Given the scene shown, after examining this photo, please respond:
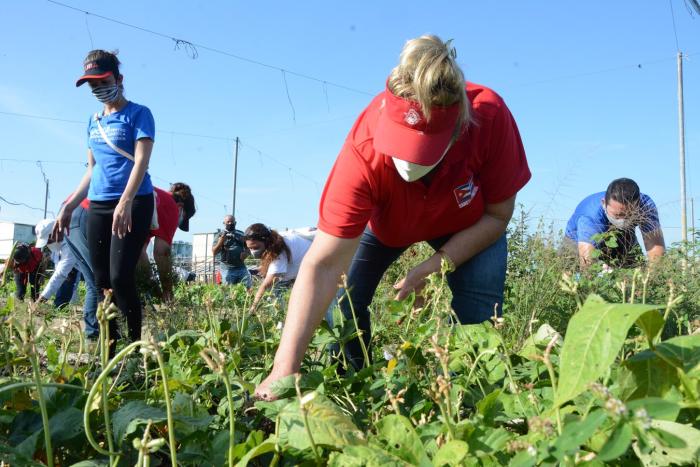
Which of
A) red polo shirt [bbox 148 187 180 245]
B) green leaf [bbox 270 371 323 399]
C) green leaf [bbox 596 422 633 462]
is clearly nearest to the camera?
green leaf [bbox 596 422 633 462]

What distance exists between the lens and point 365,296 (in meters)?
2.77

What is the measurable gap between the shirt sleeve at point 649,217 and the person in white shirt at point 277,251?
3098 millimetres

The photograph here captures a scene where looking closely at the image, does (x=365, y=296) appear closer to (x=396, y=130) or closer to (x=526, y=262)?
(x=396, y=130)

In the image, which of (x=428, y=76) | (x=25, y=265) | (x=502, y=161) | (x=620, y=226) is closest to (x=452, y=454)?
(x=428, y=76)

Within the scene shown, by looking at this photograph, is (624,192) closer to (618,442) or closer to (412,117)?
(412,117)

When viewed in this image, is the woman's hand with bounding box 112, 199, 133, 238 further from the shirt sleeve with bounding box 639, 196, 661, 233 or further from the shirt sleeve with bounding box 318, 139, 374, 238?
the shirt sleeve with bounding box 639, 196, 661, 233

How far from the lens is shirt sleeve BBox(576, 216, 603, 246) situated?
14.9 ft

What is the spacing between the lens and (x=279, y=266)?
6.44 metres

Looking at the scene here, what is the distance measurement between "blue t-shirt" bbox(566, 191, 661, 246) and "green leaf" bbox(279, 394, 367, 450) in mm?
3692

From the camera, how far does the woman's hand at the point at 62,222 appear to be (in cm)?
392

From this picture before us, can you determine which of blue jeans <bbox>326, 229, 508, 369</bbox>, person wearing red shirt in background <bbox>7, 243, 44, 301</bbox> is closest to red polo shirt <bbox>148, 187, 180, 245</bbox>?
blue jeans <bbox>326, 229, 508, 369</bbox>

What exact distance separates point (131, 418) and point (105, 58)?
309cm

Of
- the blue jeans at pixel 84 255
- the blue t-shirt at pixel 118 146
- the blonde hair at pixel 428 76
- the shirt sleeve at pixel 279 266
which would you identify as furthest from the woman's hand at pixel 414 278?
the shirt sleeve at pixel 279 266

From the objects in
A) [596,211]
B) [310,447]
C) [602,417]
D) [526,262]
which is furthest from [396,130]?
[596,211]
